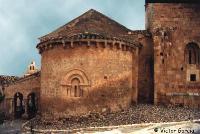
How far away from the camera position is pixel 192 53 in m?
27.1

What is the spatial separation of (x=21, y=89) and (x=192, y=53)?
12.8m

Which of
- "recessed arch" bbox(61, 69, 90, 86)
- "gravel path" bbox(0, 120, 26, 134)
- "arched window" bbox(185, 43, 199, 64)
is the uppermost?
"arched window" bbox(185, 43, 199, 64)

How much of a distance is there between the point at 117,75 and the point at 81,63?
239 centimetres

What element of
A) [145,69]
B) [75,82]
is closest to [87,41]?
[75,82]

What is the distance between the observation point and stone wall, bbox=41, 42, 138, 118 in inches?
950

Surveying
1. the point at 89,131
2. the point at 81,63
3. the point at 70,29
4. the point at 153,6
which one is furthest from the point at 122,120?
the point at 153,6

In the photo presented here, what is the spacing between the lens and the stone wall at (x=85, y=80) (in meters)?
24.1

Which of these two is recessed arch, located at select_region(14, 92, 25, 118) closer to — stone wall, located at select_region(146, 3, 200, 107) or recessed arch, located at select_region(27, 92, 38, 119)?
recessed arch, located at select_region(27, 92, 38, 119)

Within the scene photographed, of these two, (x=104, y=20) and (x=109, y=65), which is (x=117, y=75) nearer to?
(x=109, y=65)

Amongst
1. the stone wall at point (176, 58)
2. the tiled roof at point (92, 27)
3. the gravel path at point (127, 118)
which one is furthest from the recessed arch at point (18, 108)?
the stone wall at point (176, 58)

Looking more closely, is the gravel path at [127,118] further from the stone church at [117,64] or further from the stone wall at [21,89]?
the stone wall at [21,89]

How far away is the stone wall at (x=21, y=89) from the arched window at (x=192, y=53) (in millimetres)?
10777

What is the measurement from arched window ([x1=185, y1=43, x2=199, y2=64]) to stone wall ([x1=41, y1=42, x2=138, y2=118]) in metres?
4.91

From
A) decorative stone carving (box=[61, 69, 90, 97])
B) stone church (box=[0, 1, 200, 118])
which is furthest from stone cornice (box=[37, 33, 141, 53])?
decorative stone carving (box=[61, 69, 90, 97])
